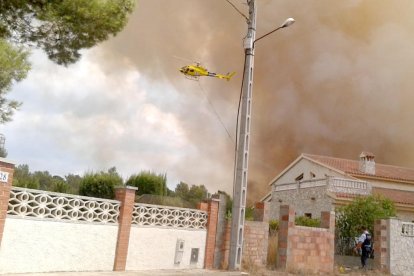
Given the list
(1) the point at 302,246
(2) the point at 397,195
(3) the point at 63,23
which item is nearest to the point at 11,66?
(3) the point at 63,23

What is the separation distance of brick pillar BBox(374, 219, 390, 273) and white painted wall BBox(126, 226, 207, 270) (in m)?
8.01

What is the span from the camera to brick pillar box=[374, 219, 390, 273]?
17469 mm

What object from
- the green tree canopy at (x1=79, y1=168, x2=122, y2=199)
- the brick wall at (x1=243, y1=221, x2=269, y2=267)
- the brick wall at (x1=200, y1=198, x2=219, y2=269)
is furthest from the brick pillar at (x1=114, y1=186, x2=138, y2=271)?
the green tree canopy at (x1=79, y1=168, x2=122, y2=199)

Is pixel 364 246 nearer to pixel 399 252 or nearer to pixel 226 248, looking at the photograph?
pixel 399 252

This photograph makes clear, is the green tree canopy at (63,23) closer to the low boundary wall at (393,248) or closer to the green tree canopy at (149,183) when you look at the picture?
the green tree canopy at (149,183)

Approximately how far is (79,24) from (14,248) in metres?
5.41

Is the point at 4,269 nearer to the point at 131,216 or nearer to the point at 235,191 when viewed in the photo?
the point at 131,216

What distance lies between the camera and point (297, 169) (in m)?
37.8

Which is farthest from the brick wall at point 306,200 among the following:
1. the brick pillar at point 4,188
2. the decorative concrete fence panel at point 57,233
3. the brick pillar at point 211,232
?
the brick pillar at point 4,188

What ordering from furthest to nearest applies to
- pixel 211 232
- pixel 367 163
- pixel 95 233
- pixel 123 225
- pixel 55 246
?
pixel 367 163 → pixel 211 232 → pixel 123 225 → pixel 95 233 → pixel 55 246

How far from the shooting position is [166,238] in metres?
12.5

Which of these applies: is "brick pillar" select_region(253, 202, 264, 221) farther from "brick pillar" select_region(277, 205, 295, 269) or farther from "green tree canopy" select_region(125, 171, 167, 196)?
"green tree canopy" select_region(125, 171, 167, 196)

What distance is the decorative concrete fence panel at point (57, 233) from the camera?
30.3ft

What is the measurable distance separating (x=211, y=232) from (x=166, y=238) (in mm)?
1745
